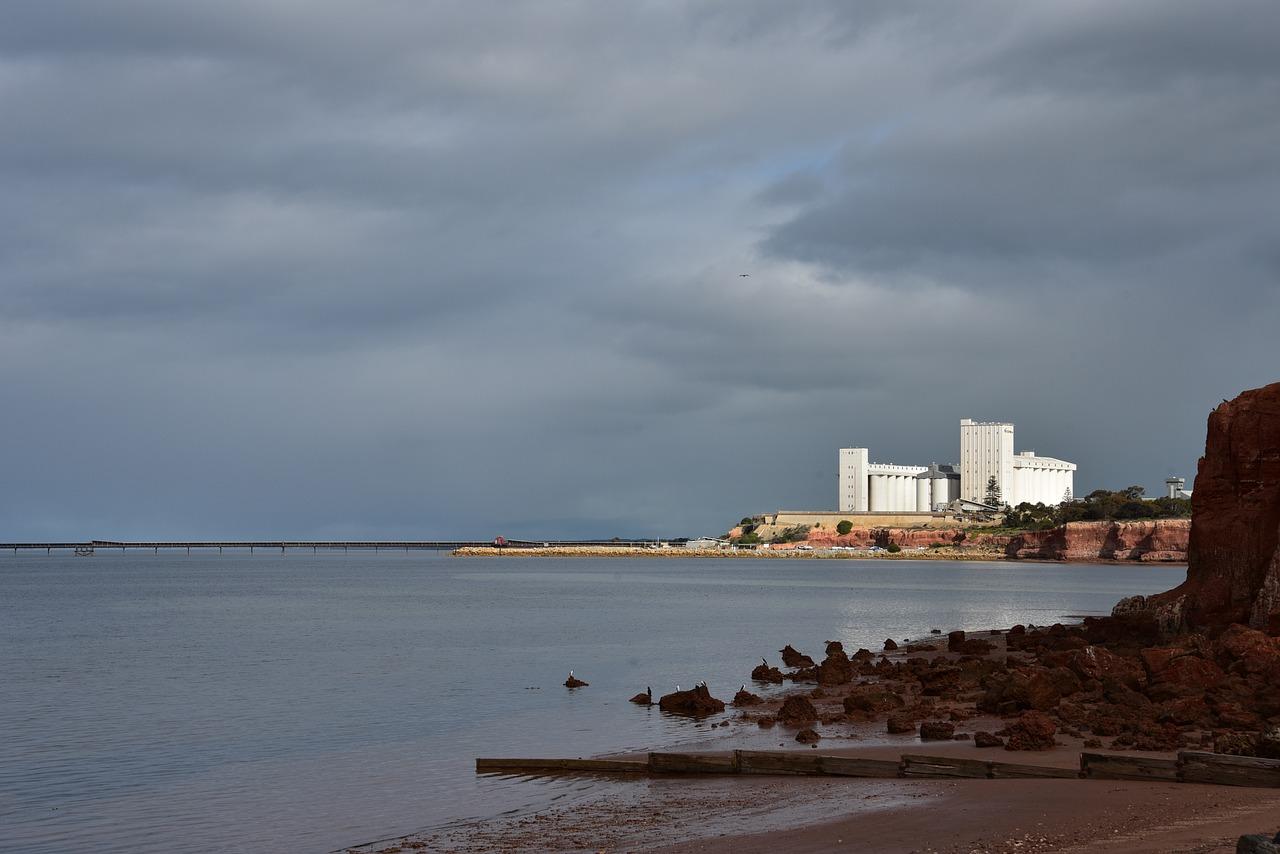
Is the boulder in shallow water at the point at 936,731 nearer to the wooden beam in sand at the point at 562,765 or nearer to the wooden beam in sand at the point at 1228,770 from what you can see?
the wooden beam in sand at the point at 562,765

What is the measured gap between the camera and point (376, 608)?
77.6 meters

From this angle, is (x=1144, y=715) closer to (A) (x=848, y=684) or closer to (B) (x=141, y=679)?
(A) (x=848, y=684)

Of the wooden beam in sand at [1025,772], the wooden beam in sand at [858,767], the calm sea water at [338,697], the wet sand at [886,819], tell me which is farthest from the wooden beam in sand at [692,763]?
the wooden beam in sand at [1025,772]

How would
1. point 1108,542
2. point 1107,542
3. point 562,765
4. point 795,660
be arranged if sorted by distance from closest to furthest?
1. point 562,765
2. point 795,660
3. point 1108,542
4. point 1107,542

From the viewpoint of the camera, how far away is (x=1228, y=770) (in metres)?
16.1

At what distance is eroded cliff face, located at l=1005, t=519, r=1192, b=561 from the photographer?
162 metres

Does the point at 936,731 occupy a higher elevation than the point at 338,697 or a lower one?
higher

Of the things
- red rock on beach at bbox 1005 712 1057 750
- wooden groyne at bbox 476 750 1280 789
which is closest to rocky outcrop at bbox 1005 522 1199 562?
red rock on beach at bbox 1005 712 1057 750

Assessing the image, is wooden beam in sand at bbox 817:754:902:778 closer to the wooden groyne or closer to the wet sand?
the wooden groyne

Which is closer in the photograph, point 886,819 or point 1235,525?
point 886,819

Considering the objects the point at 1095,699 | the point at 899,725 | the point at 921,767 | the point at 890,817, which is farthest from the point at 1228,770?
the point at 1095,699

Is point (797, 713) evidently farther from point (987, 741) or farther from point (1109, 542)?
point (1109, 542)

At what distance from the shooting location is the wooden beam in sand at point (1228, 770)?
15.8 meters

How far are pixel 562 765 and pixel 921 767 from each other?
6341mm
